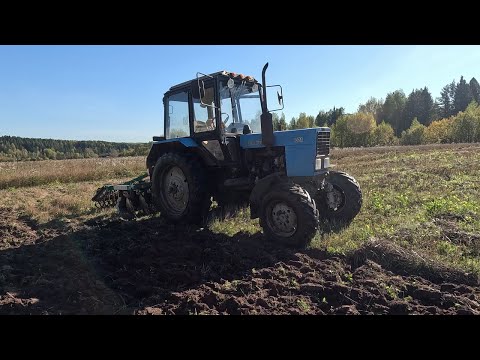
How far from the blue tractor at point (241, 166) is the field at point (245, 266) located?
0.41m

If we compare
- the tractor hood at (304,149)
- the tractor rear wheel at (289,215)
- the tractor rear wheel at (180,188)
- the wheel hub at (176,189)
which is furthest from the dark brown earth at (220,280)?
the tractor hood at (304,149)

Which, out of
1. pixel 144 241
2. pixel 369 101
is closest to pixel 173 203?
pixel 144 241

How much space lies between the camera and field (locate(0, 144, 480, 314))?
12.1 feet

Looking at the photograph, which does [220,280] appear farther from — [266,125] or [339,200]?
[339,200]

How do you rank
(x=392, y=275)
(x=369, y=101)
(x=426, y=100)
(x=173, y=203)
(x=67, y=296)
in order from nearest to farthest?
(x=67, y=296) < (x=392, y=275) < (x=173, y=203) < (x=426, y=100) < (x=369, y=101)

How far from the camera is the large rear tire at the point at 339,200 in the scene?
659 cm

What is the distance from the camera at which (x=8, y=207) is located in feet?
33.3

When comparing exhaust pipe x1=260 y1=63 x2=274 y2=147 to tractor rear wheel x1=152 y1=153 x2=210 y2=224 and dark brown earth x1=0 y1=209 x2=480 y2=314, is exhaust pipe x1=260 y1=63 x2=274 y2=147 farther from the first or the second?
dark brown earth x1=0 y1=209 x2=480 y2=314

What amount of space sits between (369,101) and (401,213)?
93161mm

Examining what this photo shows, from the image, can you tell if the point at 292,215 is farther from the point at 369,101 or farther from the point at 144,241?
the point at 369,101

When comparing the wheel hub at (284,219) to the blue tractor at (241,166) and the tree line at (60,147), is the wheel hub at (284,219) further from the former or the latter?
the tree line at (60,147)

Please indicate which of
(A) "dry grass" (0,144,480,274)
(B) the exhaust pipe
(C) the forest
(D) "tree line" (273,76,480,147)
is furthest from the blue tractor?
(C) the forest

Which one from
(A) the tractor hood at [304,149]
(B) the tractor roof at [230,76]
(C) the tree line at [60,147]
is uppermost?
(C) the tree line at [60,147]
